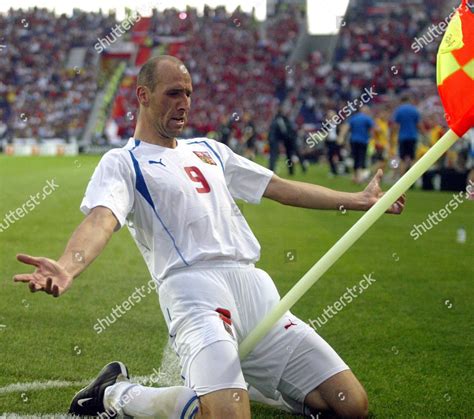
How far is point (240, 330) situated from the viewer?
4.41m

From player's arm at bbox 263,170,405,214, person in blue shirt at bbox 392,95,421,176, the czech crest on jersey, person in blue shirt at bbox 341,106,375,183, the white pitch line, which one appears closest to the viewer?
the czech crest on jersey

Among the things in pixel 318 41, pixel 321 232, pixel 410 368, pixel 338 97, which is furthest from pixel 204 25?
pixel 410 368

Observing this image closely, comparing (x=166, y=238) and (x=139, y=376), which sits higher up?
(x=166, y=238)

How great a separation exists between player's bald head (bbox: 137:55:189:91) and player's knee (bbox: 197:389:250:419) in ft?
5.25

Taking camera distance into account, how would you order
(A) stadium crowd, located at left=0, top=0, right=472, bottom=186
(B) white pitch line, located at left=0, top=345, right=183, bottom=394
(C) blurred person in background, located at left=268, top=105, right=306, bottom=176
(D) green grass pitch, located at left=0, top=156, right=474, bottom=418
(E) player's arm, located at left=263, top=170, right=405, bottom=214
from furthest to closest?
(A) stadium crowd, located at left=0, top=0, right=472, bottom=186, (C) blurred person in background, located at left=268, top=105, right=306, bottom=176, (D) green grass pitch, located at left=0, top=156, right=474, bottom=418, (B) white pitch line, located at left=0, top=345, right=183, bottom=394, (E) player's arm, located at left=263, top=170, right=405, bottom=214

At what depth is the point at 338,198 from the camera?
4941 mm

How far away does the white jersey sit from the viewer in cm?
432

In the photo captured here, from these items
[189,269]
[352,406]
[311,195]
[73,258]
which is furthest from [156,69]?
[352,406]

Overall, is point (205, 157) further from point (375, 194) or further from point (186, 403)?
point (186, 403)

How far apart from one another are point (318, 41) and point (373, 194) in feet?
143

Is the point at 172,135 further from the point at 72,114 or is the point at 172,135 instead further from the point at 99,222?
the point at 72,114

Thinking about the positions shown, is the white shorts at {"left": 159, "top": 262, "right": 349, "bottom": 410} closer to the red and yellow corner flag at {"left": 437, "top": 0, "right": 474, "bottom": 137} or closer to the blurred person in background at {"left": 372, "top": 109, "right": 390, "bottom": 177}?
the red and yellow corner flag at {"left": 437, "top": 0, "right": 474, "bottom": 137}

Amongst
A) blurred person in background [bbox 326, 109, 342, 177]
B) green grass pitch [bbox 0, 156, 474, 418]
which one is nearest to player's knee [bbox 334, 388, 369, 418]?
green grass pitch [bbox 0, 156, 474, 418]

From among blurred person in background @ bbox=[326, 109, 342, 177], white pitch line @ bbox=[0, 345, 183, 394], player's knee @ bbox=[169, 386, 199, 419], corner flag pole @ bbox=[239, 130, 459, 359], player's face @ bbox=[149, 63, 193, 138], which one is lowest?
blurred person in background @ bbox=[326, 109, 342, 177]
